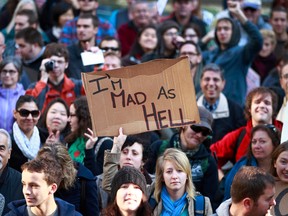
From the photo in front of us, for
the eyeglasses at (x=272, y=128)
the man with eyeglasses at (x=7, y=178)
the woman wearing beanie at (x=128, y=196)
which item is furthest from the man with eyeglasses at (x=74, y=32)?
the woman wearing beanie at (x=128, y=196)

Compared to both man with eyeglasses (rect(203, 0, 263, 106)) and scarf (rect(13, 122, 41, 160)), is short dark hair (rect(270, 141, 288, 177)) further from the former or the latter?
man with eyeglasses (rect(203, 0, 263, 106))

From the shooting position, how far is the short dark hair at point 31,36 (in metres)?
14.1

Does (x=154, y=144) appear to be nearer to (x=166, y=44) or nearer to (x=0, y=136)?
(x=0, y=136)

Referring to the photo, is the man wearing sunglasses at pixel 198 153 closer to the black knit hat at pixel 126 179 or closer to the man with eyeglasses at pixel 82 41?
the black knit hat at pixel 126 179

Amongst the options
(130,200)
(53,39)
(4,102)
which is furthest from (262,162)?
(53,39)

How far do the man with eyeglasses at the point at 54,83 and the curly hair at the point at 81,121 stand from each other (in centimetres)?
141

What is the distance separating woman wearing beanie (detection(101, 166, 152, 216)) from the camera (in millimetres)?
9125

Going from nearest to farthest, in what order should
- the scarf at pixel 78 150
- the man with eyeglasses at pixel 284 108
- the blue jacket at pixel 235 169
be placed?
1. the man with eyeglasses at pixel 284 108
2. the blue jacket at pixel 235 169
3. the scarf at pixel 78 150

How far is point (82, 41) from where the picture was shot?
47.2 feet

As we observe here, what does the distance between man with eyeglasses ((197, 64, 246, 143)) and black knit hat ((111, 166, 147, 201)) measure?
136 inches

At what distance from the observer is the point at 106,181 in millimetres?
10117

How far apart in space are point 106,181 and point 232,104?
3181 millimetres

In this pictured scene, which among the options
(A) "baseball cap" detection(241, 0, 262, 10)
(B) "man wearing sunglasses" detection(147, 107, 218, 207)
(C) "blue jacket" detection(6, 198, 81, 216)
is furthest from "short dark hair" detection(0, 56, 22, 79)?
(A) "baseball cap" detection(241, 0, 262, 10)

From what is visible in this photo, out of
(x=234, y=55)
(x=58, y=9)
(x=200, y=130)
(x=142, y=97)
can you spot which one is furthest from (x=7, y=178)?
(x=58, y=9)
